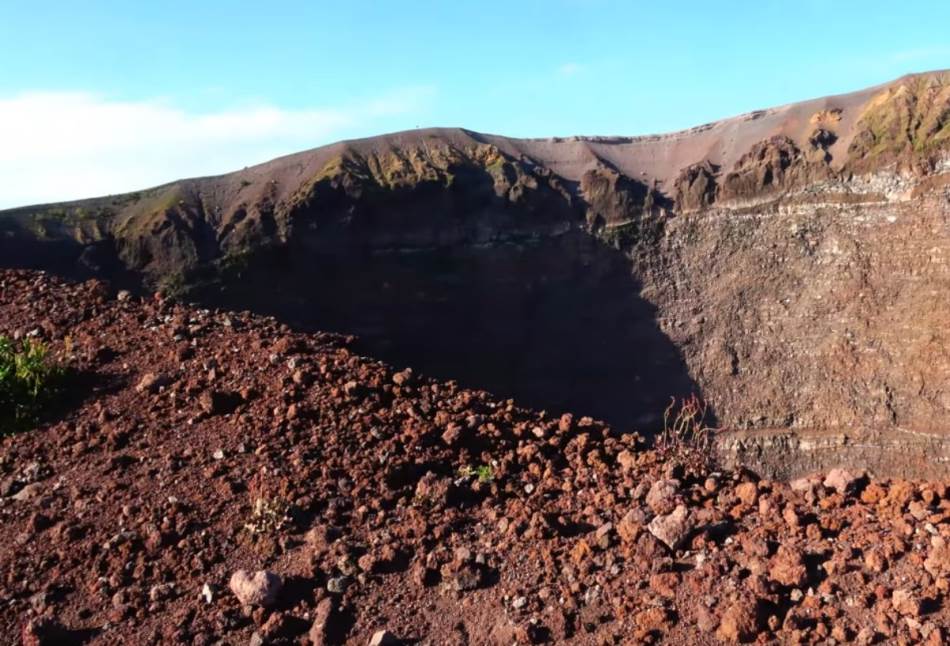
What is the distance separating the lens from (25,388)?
22.0 feet

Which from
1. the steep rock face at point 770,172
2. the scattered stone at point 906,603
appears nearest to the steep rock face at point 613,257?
the steep rock face at point 770,172

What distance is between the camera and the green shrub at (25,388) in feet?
21.3

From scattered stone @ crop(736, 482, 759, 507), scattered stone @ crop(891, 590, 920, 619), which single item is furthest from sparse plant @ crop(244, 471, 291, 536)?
scattered stone @ crop(891, 590, 920, 619)

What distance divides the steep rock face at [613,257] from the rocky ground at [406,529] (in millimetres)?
15494

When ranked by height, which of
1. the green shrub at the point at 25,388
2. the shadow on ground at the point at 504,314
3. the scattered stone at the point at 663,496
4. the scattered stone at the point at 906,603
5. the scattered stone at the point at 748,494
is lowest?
the shadow on ground at the point at 504,314

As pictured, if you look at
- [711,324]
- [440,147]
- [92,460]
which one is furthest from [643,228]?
[92,460]

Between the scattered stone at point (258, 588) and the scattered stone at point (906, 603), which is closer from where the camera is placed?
the scattered stone at point (906, 603)

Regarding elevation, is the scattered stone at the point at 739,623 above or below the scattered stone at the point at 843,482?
below

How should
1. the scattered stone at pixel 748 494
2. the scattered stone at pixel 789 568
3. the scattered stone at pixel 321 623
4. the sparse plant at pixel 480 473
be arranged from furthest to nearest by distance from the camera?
the sparse plant at pixel 480 473, the scattered stone at pixel 748 494, the scattered stone at pixel 321 623, the scattered stone at pixel 789 568

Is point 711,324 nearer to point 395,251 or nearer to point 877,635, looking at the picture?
point 395,251

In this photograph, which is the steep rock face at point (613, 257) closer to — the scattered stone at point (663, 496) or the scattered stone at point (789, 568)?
the scattered stone at point (663, 496)

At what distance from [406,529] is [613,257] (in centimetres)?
2175

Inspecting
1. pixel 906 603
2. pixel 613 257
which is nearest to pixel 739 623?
pixel 906 603

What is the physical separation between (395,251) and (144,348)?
17153 mm
